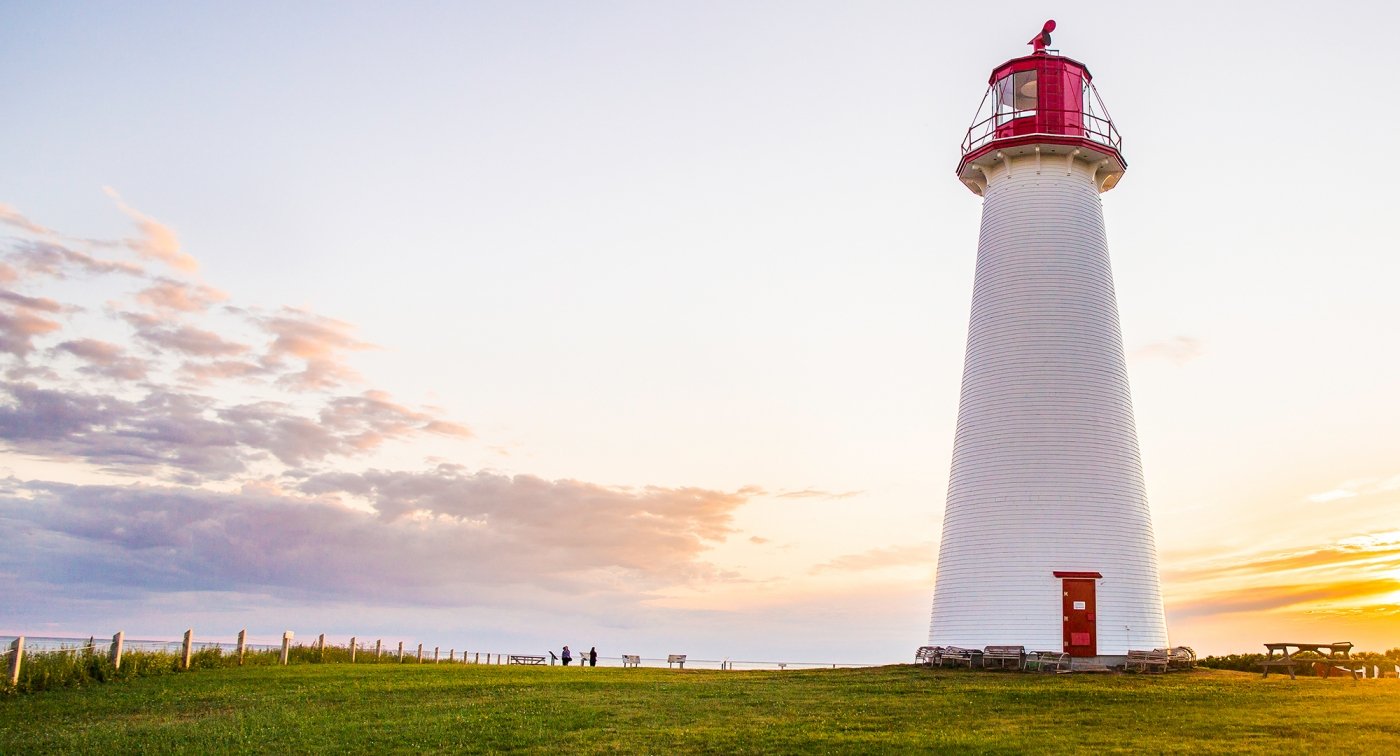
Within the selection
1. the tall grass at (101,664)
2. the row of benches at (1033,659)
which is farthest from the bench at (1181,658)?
the tall grass at (101,664)

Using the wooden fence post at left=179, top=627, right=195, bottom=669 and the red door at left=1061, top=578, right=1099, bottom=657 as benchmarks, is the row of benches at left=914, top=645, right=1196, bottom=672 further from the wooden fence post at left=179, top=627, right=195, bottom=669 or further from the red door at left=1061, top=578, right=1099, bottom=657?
the wooden fence post at left=179, top=627, right=195, bottom=669

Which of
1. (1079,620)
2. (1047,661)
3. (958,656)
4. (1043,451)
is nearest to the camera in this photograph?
(1047,661)

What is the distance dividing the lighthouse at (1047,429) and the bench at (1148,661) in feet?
1.78

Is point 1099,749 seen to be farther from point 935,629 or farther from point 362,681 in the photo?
point 362,681

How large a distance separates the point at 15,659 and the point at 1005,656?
91.7 ft

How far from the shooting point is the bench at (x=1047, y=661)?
1235 inches

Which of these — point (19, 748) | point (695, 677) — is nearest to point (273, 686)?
point (19, 748)

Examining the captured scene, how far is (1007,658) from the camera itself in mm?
31750

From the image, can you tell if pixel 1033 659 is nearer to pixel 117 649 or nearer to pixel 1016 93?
pixel 1016 93

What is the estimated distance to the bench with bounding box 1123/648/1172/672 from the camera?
104 feet

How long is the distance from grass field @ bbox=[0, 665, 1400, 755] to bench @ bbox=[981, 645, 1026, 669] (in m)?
1.14

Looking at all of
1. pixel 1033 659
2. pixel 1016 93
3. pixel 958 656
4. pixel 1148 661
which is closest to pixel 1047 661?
pixel 1033 659

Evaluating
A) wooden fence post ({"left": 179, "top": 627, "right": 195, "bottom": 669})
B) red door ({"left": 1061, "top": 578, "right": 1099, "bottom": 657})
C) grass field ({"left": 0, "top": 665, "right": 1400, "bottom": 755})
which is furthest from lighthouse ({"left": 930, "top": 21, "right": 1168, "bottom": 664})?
wooden fence post ({"left": 179, "top": 627, "right": 195, "bottom": 669})

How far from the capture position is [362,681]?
105 ft
